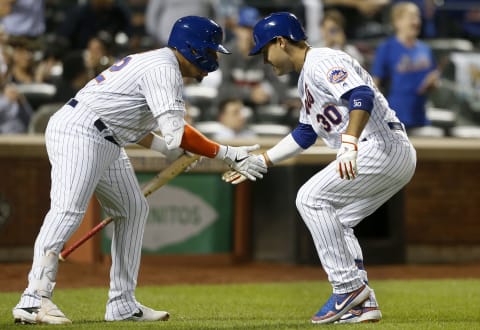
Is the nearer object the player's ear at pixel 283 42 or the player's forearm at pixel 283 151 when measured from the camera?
the player's ear at pixel 283 42

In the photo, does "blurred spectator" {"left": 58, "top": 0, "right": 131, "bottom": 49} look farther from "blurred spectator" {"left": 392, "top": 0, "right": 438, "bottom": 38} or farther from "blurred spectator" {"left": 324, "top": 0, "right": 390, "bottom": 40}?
"blurred spectator" {"left": 392, "top": 0, "right": 438, "bottom": 38}

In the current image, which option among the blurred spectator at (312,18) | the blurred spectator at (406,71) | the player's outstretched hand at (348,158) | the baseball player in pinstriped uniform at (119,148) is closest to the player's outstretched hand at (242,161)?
the baseball player in pinstriped uniform at (119,148)

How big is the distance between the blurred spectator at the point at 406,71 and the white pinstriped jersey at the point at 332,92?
635 centimetres

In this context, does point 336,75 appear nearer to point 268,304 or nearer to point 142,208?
point 142,208

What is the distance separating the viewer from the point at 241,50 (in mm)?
13461

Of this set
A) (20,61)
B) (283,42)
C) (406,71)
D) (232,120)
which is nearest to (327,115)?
(283,42)

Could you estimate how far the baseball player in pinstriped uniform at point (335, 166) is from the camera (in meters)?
6.54

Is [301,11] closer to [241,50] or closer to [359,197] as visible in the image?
[241,50]

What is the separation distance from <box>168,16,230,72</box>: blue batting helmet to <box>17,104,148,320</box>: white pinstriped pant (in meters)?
0.69

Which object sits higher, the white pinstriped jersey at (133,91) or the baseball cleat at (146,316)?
the white pinstriped jersey at (133,91)

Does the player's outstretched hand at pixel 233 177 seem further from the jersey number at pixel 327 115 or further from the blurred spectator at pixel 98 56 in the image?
the blurred spectator at pixel 98 56

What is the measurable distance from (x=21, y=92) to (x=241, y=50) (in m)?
2.81

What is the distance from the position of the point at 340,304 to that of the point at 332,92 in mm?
1323

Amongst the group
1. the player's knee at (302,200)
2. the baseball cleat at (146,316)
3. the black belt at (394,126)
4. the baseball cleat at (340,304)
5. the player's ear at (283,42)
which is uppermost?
the player's ear at (283,42)
